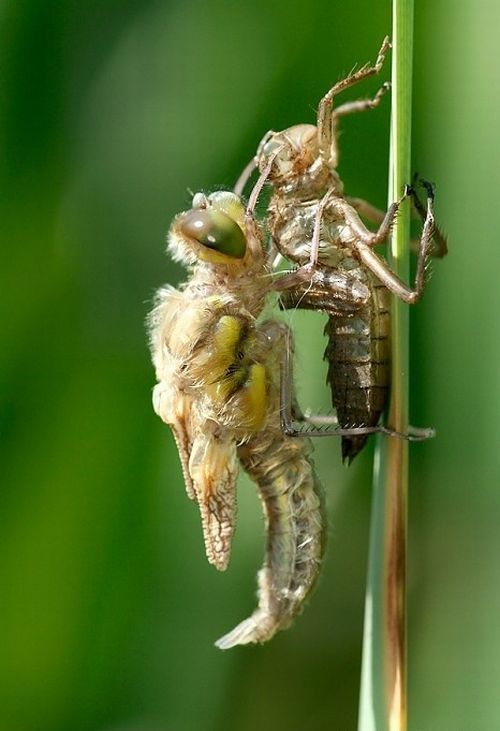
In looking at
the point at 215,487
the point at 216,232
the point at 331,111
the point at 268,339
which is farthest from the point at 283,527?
the point at 331,111

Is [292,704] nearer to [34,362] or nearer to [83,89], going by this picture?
[34,362]

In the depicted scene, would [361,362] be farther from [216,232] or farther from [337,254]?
[216,232]

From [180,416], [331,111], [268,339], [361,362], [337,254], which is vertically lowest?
[180,416]

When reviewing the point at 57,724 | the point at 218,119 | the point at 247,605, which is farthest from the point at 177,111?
the point at 57,724

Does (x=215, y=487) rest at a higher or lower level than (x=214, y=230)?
lower

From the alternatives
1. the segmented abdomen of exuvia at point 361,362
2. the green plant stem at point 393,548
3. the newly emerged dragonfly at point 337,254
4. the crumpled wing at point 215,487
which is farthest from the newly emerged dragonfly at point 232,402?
the green plant stem at point 393,548

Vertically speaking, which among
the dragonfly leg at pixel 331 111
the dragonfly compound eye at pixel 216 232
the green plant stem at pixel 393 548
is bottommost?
the green plant stem at pixel 393 548

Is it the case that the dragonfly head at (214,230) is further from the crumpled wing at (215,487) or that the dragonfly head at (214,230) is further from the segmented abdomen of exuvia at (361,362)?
the crumpled wing at (215,487)
